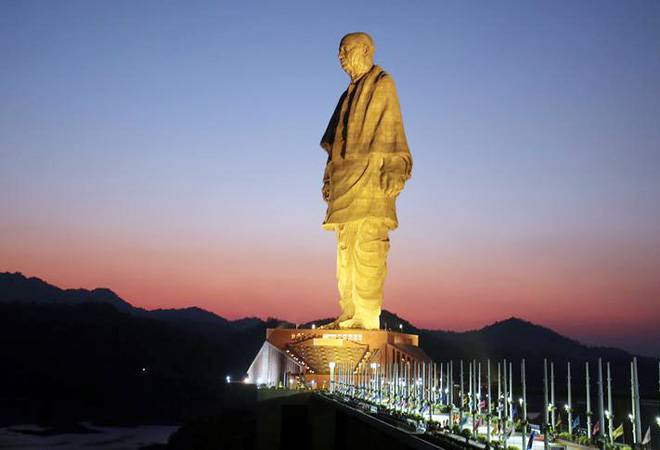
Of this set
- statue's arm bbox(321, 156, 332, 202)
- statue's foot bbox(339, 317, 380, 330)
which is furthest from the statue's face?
statue's foot bbox(339, 317, 380, 330)

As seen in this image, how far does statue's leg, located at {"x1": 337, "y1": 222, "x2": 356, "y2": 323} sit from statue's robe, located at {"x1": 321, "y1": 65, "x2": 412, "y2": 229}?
0.48m

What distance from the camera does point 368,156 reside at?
106 ft

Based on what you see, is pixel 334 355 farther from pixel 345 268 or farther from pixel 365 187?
pixel 365 187

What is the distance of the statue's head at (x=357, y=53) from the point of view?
109ft

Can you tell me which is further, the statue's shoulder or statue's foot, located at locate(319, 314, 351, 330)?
the statue's shoulder

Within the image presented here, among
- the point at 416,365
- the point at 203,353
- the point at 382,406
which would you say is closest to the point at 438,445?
the point at 382,406

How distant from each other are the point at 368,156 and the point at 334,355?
320 inches

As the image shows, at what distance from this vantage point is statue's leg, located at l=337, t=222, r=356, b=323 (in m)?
32.2

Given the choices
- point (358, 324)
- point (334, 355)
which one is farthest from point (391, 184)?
point (334, 355)

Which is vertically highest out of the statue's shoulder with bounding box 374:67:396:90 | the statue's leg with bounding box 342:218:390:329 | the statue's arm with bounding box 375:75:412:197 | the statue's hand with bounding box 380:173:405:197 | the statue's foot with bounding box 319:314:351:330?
the statue's shoulder with bounding box 374:67:396:90

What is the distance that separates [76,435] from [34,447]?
7763 millimetres

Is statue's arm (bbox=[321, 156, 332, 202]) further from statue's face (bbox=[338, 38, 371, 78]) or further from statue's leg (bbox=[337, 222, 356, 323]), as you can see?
statue's face (bbox=[338, 38, 371, 78])

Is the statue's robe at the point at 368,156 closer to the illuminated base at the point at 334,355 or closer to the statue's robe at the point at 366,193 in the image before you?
the statue's robe at the point at 366,193

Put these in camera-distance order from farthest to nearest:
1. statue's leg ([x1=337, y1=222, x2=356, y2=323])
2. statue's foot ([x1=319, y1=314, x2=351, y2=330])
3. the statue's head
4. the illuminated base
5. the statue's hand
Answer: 1. the statue's head
2. statue's leg ([x1=337, y1=222, x2=356, y2=323])
3. the statue's hand
4. statue's foot ([x1=319, y1=314, x2=351, y2=330])
5. the illuminated base
